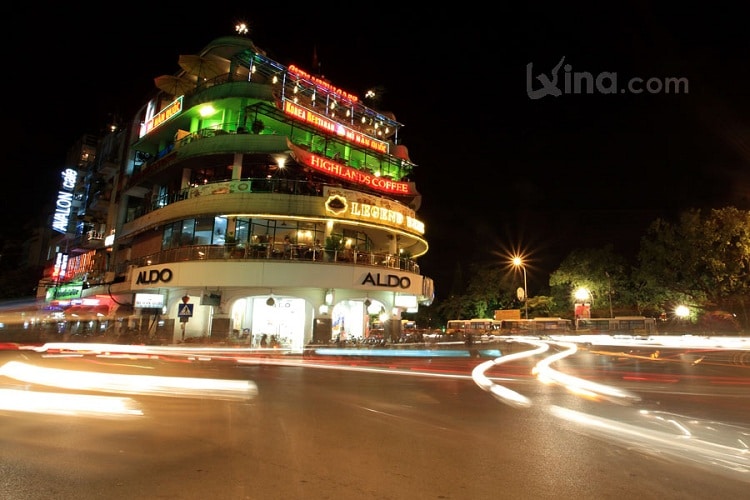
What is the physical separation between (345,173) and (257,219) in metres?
7.01

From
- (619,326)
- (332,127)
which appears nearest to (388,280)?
(332,127)

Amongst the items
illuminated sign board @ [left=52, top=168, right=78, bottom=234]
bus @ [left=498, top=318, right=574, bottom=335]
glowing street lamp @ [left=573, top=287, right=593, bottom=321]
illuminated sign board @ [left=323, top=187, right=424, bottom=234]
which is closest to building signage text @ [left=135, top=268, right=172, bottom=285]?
illuminated sign board @ [left=323, top=187, right=424, bottom=234]

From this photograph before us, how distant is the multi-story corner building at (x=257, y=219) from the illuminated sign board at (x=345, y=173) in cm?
11

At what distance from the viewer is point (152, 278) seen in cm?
2869

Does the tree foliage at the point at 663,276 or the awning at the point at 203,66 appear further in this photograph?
the tree foliage at the point at 663,276

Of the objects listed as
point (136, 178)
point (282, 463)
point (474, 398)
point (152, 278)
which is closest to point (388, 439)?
point (282, 463)

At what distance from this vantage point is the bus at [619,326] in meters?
44.8

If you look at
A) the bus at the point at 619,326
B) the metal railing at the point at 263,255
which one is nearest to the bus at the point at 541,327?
the bus at the point at 619,326

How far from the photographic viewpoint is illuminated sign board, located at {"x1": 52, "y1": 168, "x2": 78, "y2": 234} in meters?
49.4

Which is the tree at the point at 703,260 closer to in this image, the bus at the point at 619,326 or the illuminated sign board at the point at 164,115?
Result: the bus at the point at 619,326

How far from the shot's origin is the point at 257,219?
29844 millimetres

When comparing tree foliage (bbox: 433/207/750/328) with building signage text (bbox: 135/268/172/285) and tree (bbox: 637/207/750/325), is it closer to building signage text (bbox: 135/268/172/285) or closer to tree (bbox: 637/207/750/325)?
tree (bbox: 637/207/750/325)

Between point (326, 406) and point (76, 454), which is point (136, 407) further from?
point (326, 406)

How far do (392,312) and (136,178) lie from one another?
78.3 feet
